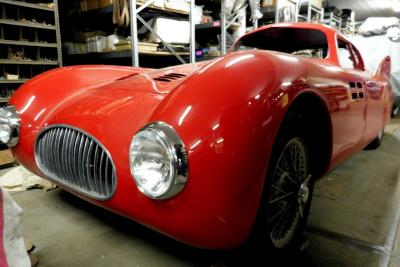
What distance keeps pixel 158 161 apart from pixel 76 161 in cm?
42

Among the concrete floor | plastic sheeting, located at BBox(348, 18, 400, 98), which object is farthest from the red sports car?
plastic sheeting, located at BBox(348, 18, 400, 98)

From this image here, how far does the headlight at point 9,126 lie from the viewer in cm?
137

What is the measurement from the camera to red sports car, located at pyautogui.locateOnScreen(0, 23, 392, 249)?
32.3 inches

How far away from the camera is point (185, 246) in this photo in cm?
121

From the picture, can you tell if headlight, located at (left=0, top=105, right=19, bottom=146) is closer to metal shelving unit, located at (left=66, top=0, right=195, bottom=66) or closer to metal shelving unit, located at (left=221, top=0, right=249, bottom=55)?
metal shelving unit, located at (left=66, top=0, right=195, bottom=66)

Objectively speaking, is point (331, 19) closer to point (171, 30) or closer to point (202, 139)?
point (171, 30)

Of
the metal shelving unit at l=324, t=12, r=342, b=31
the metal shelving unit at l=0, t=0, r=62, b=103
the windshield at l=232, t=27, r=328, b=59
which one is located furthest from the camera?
the metal shelving unit at l=324, t=12, r=342, b=31

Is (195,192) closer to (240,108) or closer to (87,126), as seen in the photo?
(240,108)

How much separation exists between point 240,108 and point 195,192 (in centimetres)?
26

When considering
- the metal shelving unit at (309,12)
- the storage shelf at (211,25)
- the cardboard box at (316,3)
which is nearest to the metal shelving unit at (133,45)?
the storage shelf at (211,25)

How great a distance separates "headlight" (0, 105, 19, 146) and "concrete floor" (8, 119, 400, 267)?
1.23ft

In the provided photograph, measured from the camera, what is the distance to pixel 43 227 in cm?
136

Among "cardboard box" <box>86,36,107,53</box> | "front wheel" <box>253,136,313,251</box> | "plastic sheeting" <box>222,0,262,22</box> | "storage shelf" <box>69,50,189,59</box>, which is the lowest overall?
"front wheel" <box>253,136,313,251</box>

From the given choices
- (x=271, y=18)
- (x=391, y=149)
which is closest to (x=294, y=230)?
(x=391, y=149)
